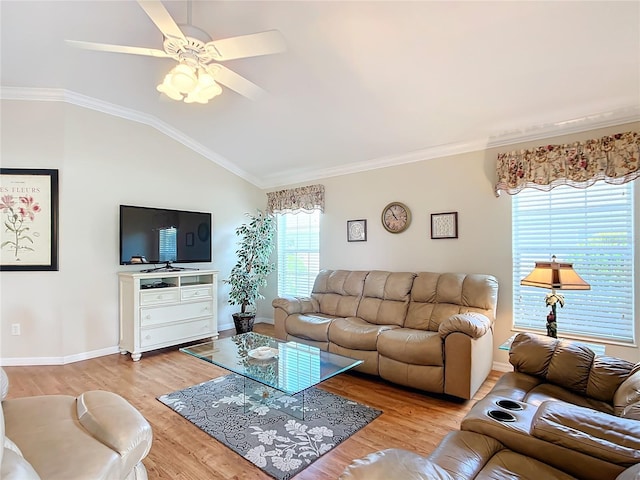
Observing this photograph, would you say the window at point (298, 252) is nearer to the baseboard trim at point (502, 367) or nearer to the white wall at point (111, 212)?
the white wall at point (111, 212)

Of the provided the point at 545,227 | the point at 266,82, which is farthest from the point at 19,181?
the point at 545,227

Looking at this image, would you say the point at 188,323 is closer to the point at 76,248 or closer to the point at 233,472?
the point at 76,248

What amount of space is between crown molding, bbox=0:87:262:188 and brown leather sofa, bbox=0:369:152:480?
133 inches

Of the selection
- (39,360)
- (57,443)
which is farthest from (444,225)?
(39,360)

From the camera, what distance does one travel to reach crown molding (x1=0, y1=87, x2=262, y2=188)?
3.72m

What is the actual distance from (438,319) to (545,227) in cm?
140

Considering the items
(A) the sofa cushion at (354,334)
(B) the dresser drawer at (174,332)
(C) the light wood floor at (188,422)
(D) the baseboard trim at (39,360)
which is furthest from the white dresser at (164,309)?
(A) the sofa cushion at (354,334)

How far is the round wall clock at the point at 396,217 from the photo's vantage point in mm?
4156

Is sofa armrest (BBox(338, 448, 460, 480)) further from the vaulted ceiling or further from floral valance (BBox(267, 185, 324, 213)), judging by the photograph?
floral valance (BBox(267, 185, 324, 213))

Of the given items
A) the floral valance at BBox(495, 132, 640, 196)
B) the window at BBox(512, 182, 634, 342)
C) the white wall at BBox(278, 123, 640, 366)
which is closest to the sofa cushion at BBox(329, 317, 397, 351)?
the white wall at BBox(278, 123, 640, 366)

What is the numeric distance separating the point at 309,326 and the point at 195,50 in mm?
2793

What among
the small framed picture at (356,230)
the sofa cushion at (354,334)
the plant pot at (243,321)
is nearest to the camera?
the sofa cushion at (354,334)

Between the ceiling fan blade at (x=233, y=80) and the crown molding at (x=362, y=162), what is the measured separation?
220cm

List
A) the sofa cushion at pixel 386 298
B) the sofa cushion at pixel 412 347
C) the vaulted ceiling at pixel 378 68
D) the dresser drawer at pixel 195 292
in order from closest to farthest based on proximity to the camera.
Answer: the vaulted ceiling at pixel 378 68
the sofa cushion at pixel 412 347
the sofa cushion at pixel 386 298
the dresser drawer at pixel 195 292
